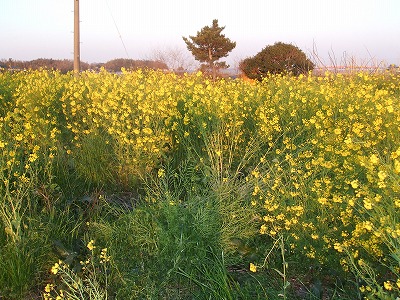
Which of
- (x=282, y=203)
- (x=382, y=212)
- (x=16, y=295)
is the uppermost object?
(x=382, y=212)

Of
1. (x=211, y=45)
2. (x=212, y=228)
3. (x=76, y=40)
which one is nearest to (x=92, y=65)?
(x=211, y=45)

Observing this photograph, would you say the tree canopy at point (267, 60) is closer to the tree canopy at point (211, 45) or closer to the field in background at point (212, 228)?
the tree canopy at point (211, 45)

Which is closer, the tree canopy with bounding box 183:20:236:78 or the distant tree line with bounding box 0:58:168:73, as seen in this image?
the distant tree line with bounding box 0:58:168:73

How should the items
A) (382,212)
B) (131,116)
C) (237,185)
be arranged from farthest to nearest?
(131,116) < (237,185) < (382,212)

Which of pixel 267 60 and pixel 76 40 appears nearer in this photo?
pixel 76 40

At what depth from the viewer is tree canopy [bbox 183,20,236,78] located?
2003 cm

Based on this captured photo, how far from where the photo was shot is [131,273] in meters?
2.49

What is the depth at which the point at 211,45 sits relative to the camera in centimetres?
2030

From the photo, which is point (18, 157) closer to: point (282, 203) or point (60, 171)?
point (60, 171)

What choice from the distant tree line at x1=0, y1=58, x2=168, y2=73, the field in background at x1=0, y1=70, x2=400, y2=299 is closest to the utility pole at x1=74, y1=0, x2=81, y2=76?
the distant tree line at x1=0, y1=58, x2=168, y2=73

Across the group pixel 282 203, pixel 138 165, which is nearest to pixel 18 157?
pixel 138 165

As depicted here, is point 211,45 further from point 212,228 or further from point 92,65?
point 212,228

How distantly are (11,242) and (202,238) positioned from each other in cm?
115

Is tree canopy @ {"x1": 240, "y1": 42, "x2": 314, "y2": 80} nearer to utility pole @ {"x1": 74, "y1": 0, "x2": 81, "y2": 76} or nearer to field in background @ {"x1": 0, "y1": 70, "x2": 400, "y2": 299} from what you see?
utility pole @ {"x1": 74, "y1": 0, "x2": 81, "y2": 76}
